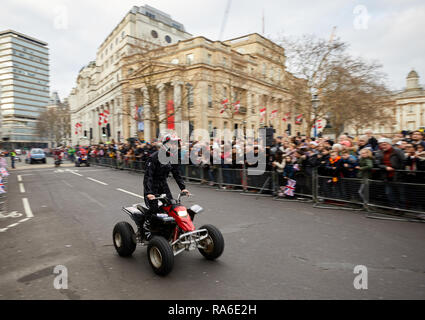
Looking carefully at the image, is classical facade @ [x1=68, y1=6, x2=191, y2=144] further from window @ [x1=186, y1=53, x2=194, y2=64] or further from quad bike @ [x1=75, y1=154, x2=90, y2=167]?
quad bike @ [x1=75, y1=154, x2=90, y2=167]

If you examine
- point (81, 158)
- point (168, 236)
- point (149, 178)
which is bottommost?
point (168, 236)

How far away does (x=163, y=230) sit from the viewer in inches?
182

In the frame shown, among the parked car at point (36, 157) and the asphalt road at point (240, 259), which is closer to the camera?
the asphalt road at point (240, 259)

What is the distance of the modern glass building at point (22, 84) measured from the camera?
370 feet

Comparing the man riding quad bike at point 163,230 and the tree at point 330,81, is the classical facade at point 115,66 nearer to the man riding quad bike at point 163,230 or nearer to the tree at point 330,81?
the tree at point 330,81

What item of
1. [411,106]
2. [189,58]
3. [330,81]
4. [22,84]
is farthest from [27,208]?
[22,84]

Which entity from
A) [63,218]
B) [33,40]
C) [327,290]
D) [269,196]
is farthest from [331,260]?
[33,40]

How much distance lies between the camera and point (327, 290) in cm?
359

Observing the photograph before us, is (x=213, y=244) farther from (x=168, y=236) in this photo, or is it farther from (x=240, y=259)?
(x=168, y=236)

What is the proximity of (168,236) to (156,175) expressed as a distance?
1090 mm

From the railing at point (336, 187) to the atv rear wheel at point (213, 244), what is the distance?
518cm

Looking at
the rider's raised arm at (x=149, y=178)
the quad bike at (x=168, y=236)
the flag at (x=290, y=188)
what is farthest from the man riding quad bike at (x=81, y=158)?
the rider's raised arm at (x=149, y=178)
